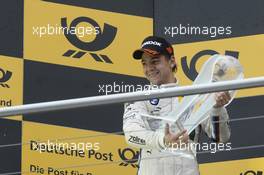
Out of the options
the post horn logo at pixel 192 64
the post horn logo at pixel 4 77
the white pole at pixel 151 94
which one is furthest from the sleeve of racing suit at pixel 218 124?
the post horn logo at pixel 4 77

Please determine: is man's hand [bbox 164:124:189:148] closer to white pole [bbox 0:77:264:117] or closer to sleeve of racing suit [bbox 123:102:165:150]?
sleeve of racing suit [bbox 123:102:165:150]

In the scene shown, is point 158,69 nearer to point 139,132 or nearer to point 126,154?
point 139,132

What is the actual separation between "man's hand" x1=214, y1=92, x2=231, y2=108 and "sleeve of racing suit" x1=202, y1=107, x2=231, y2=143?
34mm

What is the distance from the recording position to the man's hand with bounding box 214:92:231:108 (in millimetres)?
3547

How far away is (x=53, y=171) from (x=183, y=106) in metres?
1.25

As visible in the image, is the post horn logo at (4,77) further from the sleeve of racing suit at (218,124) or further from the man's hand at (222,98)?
the man's hand at (222,98)

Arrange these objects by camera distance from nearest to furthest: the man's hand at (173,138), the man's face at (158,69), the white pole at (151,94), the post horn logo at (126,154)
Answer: the white pole at (151,94), the man's hand at (173,138), the man's face at (158,69), the post horn logo at (126,154)

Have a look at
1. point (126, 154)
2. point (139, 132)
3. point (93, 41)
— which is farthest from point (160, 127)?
point (93, 41)

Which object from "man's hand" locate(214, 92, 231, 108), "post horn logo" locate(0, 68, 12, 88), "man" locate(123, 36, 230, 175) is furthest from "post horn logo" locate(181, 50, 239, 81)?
"man's hand" locate(214, 92, 231, 108)

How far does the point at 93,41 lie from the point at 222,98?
1283 millimetres

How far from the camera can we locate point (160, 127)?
3.67 meters

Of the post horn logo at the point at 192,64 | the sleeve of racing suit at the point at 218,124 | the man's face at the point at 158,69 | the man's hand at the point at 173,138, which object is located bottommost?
the man's hand at the point at 173,138

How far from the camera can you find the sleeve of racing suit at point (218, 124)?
362 centimetres

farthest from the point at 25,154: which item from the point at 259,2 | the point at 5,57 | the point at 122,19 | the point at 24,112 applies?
the point at 24,112
